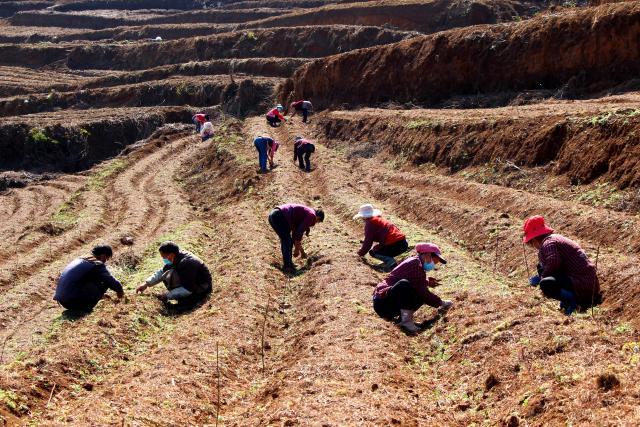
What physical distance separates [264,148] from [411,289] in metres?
15.6

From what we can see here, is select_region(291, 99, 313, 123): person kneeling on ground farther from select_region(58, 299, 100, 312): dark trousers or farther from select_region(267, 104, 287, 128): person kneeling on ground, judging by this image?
select_region(58, 299, 100, 312): dark trousers

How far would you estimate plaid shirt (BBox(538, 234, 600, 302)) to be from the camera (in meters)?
9.41

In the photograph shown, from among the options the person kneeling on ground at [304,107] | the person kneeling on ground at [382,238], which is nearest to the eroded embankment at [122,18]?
the person kneeling on ground at [304,107]

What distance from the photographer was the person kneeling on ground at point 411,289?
1013 centimetres

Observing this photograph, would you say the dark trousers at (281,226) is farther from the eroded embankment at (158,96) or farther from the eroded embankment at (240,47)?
the eroded embankment at (240,47)

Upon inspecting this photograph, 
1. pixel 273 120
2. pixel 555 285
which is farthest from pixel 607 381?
pixel 273 120

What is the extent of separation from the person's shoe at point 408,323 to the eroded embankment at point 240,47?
47520mm

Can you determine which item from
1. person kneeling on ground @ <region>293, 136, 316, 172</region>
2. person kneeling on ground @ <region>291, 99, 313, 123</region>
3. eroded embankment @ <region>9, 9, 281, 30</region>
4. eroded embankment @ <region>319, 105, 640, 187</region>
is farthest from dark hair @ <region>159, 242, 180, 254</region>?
eroded embankment @ <region>9, 9, 281, 30</region>

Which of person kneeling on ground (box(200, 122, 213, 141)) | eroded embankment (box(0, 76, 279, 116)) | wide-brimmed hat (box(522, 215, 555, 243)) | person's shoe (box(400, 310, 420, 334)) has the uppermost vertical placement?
wide-brimmed hat (box(522, 215, 555, 243))

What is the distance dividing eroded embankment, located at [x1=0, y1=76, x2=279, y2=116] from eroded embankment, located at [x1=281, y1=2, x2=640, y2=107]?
9973 millimetres

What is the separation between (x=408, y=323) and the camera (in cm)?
1038

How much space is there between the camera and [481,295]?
34.6 ft

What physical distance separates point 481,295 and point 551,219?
4767 millimetres

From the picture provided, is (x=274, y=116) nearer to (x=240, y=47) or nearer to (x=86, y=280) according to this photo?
(x=86, y=280)
